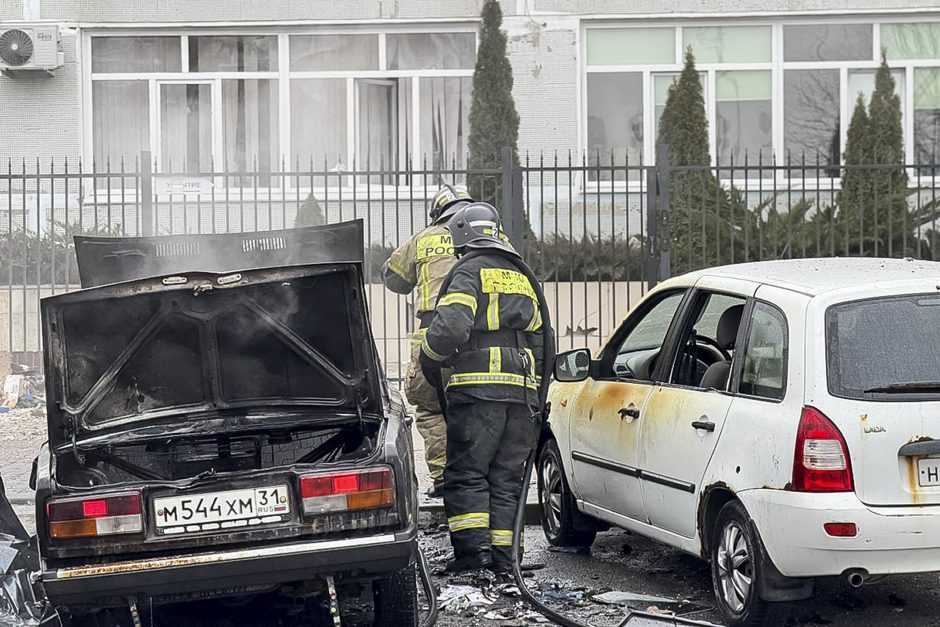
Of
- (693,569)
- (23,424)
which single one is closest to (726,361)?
(693,569)

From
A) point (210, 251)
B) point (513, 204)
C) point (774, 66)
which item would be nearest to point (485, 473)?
point (210, 251)

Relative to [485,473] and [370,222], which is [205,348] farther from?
[370,222]

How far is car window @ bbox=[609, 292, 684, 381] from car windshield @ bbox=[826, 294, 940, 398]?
46.4 inches

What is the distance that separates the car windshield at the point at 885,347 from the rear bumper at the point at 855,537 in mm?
405

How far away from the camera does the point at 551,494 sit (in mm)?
6906

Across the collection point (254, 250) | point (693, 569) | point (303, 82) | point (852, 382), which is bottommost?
point (693, 569)

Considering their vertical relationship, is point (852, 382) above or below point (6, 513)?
above

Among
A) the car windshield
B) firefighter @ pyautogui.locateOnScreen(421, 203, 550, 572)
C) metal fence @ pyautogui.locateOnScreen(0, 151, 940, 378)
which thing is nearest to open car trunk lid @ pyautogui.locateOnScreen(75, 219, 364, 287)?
firefighter @ pyautogui.locateOnScreen(421, 203, 550, 572)

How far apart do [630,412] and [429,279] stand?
2091mm

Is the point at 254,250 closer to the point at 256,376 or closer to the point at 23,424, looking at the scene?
the point at 256,376

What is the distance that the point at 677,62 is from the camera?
16438 mm

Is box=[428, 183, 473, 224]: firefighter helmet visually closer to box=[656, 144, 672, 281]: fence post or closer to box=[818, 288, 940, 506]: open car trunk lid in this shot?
box=[818, 288, 940, 506]: open car trunk lid

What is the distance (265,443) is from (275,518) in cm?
93

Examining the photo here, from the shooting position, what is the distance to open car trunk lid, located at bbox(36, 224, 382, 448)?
4855 mm
